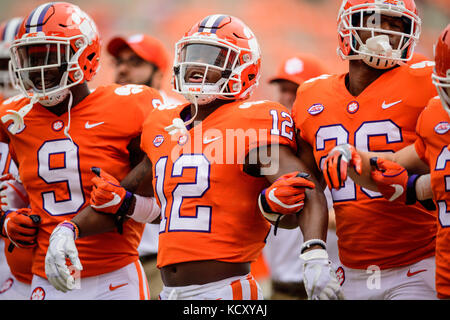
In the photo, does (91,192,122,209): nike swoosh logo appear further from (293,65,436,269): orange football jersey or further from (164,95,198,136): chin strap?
(293,65,436,269): orange football jersey

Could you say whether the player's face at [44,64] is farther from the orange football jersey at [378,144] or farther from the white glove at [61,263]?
the orange football jersey at [378,144]

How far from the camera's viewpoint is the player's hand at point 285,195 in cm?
242

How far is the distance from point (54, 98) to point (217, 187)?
925mm

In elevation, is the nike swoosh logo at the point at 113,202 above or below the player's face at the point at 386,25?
below

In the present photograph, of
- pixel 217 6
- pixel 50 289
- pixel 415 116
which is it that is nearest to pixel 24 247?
pixel 50 289

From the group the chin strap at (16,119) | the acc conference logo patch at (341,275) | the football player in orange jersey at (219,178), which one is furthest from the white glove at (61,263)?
the acc conference logo patch at (341,275)

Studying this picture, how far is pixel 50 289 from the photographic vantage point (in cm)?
311

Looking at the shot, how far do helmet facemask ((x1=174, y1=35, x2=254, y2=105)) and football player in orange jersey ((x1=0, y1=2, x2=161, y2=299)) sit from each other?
43 centimetres

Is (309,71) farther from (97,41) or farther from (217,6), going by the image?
(217,6)

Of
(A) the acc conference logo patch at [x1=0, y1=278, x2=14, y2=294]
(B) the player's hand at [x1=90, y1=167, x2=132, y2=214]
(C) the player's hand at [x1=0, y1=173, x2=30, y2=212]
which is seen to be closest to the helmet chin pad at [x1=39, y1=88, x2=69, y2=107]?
(B) the player's hand at [x1=90, y1=167, x2=132, y2=214]

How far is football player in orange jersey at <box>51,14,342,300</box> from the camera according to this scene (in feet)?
8.51

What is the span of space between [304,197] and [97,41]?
4.47 ft

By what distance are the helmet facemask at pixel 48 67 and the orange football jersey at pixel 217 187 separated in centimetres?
63
